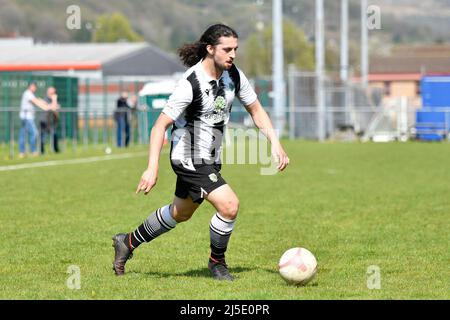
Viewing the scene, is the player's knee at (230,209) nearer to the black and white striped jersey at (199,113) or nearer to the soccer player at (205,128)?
the soccer player at (205,128)

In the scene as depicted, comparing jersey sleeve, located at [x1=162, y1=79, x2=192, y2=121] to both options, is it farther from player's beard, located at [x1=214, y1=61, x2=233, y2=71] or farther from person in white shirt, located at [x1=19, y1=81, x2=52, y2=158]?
person in white shirt, located at [x1=19, y1=81, x2=52, y2=158]

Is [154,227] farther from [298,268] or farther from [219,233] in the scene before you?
[298,268]

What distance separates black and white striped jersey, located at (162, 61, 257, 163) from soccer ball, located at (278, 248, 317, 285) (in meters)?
0.98

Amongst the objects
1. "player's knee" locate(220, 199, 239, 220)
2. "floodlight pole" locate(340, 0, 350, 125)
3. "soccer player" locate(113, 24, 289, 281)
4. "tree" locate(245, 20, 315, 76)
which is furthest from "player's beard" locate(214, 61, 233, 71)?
"tree" locate(245, 20, 315, 76)

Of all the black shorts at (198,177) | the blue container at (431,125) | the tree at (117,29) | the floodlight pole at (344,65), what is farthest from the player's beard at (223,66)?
the tree at (117,29)

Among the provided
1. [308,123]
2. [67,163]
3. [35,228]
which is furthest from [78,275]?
[308,123]

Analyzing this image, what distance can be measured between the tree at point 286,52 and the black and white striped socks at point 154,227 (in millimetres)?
95327

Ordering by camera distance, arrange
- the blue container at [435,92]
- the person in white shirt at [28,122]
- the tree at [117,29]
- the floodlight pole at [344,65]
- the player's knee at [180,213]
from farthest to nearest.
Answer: the tree at [117,29] < the floodlight pole at [344,65] < the blue container at [435,92] < the person in white shirt at [28,122] < the player's knee at [180,213]

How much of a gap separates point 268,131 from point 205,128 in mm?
566

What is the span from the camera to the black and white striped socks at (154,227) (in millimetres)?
8484

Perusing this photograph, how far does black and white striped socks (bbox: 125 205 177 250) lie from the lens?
8484mm

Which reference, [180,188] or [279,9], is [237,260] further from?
[279,9]

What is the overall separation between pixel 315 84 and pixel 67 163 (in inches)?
789

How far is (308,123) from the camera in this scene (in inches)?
1641
